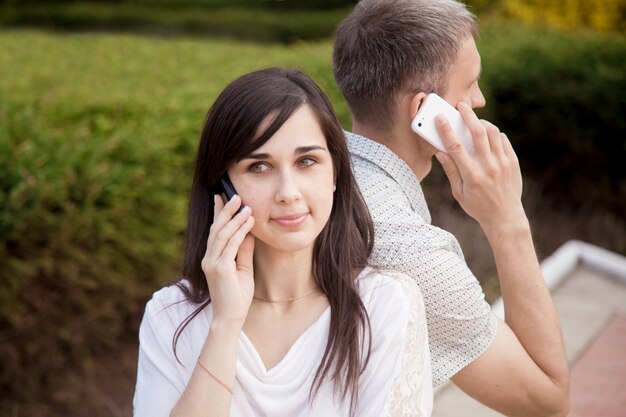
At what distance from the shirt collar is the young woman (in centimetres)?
41

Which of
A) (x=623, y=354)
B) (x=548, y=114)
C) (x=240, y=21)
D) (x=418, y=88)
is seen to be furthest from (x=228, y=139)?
(x=240, y=21)

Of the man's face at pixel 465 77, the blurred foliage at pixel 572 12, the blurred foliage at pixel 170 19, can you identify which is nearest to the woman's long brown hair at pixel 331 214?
the man's face at pixel 465 77

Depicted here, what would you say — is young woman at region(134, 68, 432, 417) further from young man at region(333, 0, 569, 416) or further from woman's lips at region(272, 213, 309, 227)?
young man at region(333, 0, 569, 416)

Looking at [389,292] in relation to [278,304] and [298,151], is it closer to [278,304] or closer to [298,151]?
[278,304]

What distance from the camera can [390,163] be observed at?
7.94 ft

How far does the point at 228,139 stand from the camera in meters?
1.87

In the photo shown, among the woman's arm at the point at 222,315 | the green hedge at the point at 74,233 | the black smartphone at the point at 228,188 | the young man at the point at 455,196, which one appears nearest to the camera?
the woman's arm at the point at 222,315

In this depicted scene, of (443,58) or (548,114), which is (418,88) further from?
(548,114)

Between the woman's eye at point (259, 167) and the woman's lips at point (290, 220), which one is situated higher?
the woman's eye at point (259, 167)

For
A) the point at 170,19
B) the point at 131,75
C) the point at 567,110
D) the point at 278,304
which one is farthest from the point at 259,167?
the point at 170,19

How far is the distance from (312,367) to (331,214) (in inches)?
14.7

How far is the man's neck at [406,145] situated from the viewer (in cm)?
247

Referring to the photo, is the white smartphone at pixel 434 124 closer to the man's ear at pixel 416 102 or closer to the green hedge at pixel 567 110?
the man's ear at pixel 416 102

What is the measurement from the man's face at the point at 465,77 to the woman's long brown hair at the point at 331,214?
0.52 m
